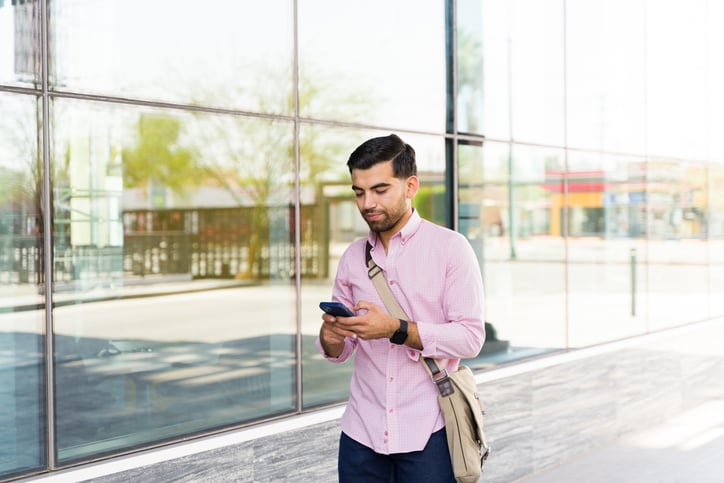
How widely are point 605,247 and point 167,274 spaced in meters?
4.40

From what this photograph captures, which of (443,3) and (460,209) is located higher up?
(443,3)

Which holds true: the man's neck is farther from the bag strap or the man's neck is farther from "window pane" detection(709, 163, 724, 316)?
"window pane" detection(709, 163, 724, 316)

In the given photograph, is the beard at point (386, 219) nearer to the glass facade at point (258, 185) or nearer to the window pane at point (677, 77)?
the glass facade at point (258, 185)

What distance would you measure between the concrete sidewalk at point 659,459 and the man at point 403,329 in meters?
→ 3.86

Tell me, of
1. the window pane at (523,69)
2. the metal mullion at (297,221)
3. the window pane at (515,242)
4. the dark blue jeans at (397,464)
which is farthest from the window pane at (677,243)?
the dark blue jeans at (397,464)

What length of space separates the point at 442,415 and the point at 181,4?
304 centimetres

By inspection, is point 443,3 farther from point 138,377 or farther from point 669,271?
point 669,271

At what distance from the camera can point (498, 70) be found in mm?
7008

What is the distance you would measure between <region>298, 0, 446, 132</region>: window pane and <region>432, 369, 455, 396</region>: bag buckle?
9.40 feet

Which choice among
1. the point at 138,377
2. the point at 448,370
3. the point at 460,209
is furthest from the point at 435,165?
the point at 448,370

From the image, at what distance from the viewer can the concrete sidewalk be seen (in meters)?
6.36

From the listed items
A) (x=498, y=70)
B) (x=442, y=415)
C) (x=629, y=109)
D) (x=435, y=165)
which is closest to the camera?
(x=442, y=415)

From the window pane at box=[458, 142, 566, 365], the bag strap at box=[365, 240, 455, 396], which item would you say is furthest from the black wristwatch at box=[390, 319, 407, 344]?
the window pane at box=[458, 142, 566, 365]

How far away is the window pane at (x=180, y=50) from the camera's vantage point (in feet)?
14.1
